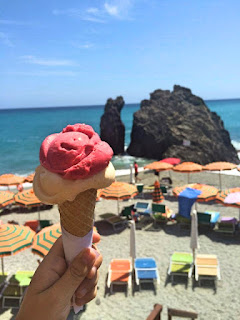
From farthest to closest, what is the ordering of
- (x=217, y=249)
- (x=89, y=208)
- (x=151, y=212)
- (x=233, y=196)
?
(x=151, y=212) → (x=233, y=196) → (x=217, y=249) → (x=89, y=208)

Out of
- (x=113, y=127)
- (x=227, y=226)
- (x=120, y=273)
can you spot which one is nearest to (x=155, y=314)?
(x=120, y=273)

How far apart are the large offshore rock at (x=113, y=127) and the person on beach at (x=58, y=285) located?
146 feet

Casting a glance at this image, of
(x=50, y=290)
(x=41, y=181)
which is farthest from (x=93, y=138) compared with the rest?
(x=50, y=290)

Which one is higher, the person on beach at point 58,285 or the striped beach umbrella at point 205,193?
the person on beach at point 58,285

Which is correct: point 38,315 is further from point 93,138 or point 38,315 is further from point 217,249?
point 217,249

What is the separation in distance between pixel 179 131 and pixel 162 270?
30.7 metres

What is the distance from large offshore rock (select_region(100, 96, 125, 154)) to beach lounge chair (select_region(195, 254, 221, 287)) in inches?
1505

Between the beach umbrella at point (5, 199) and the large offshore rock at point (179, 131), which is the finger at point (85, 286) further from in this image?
the large offshore rock at point (179, 131)

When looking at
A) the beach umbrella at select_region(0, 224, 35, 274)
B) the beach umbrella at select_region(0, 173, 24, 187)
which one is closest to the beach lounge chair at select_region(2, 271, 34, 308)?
the beach umbrella at select_region(0, 224, 35, 274)

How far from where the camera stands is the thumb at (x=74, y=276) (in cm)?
279

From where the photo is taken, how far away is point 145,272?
365 inches

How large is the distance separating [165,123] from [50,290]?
3956 centimetres

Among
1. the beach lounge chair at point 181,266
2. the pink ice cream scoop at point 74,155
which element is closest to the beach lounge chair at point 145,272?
the beach lounge chair at point 181,266

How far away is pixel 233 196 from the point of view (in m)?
12.1
